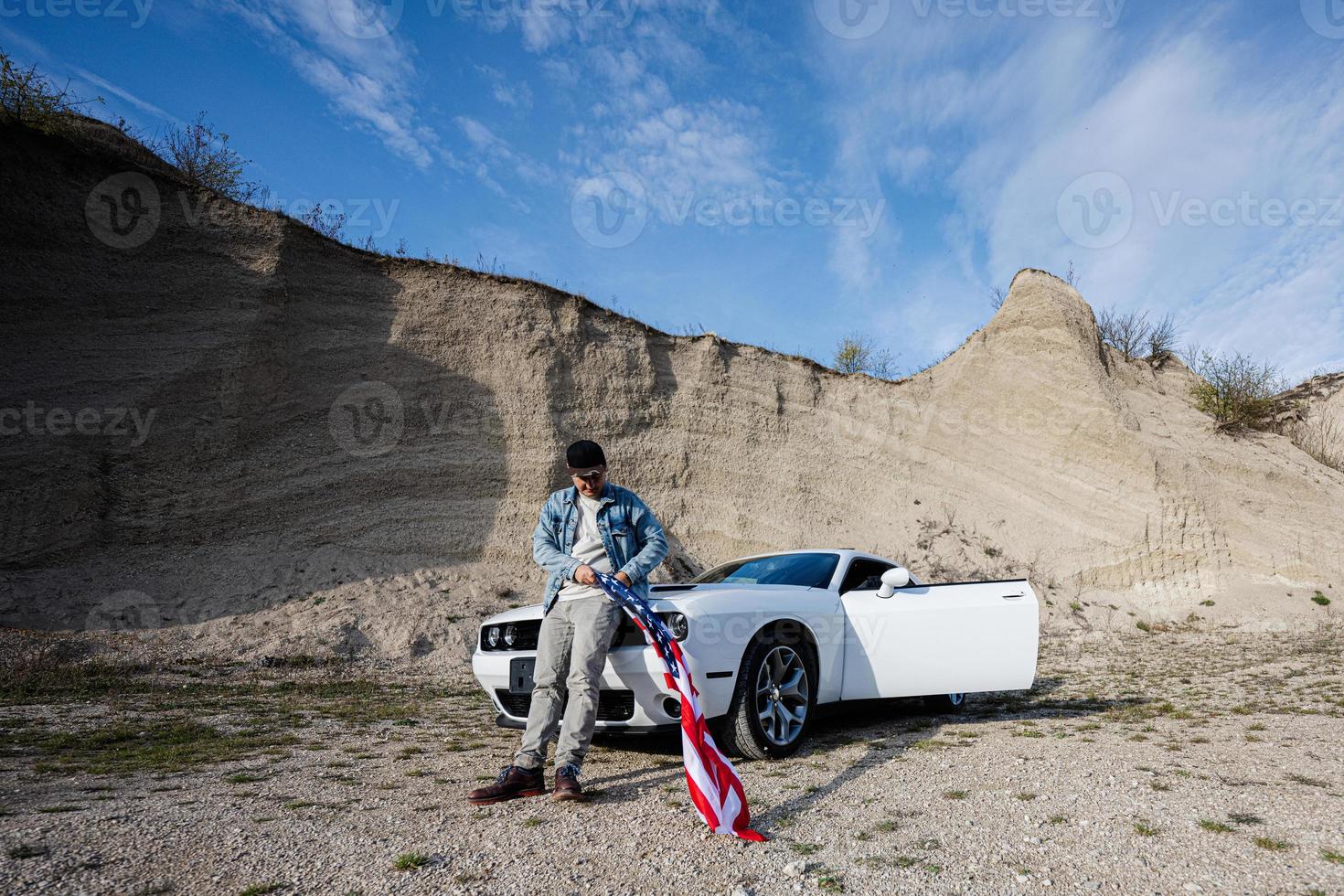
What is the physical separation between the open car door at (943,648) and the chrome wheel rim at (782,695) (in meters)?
0.54

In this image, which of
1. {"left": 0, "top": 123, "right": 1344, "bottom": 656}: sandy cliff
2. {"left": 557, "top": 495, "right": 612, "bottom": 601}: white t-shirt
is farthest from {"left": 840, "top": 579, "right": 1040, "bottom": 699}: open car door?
{"left": 0, "top": 123, "right": 1344, "bottom": 656}: sandy cliff

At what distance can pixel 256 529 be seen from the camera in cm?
1124

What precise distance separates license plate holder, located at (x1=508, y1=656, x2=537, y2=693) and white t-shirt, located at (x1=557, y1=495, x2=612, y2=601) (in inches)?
24.8

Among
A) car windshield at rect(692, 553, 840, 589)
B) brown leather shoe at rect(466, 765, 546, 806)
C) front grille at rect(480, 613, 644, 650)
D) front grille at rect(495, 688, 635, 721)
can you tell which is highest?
car windshield at rect(692, 553, 840, 589)

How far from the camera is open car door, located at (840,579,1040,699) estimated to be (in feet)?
16.5

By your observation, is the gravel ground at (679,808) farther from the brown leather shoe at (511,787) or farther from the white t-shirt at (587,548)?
the white t-shirt at (587,548)

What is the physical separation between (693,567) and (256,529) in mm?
7229

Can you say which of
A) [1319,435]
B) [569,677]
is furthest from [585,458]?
[1319,435]

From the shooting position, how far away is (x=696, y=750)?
10.7 ft

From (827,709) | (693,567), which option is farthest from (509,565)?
(827,709)

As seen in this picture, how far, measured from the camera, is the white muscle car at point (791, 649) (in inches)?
163

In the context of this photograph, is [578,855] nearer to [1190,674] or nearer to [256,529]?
[1190,674]

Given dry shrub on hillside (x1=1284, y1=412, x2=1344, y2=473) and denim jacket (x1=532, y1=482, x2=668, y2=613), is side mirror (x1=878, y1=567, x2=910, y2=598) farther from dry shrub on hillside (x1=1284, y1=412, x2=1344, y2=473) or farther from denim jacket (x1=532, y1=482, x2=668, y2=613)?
dry shrub on hillside (x1=1284, y1=412, x2=1344, y2=473)

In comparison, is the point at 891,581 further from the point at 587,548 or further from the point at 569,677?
the point at 569,677
